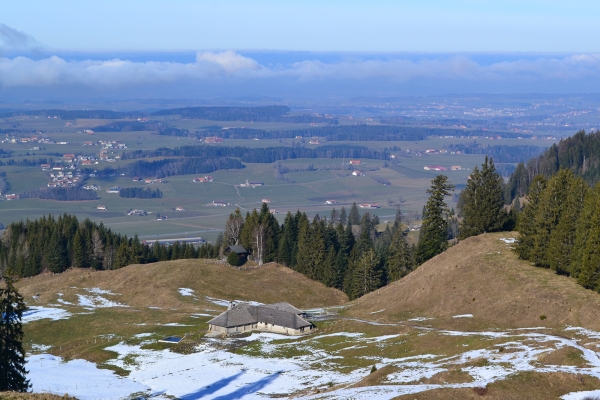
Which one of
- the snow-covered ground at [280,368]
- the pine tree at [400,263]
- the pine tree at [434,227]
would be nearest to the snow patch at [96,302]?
the snow-covered ground at [280,368]

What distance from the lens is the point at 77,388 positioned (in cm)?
5634

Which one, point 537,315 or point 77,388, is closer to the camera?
point 77,388

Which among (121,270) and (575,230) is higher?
(575,230)

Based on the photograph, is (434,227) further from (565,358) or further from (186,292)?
(565,358)

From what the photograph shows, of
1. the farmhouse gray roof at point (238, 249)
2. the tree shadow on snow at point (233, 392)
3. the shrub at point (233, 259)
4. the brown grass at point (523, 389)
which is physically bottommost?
the shrub at point (233, 259)

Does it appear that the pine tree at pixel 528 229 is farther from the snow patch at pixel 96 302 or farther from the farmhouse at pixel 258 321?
the snow patch at pixel 96 302

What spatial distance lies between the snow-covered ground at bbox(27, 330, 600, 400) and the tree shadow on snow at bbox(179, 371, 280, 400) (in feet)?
0.23

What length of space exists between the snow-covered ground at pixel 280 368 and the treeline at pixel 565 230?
41.0ft

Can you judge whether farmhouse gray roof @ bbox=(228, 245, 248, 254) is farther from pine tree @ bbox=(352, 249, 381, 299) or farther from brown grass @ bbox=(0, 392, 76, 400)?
brown grass @ bbox=(0, 392, 76, 400)

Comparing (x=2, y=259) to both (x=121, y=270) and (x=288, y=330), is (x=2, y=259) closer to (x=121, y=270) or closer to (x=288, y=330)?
(x=121, y=270)

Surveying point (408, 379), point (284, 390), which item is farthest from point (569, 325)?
point (284, 390)

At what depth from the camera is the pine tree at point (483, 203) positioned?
3649 inches

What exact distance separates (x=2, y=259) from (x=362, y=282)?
67061mm

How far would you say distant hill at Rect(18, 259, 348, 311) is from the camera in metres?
97.9
